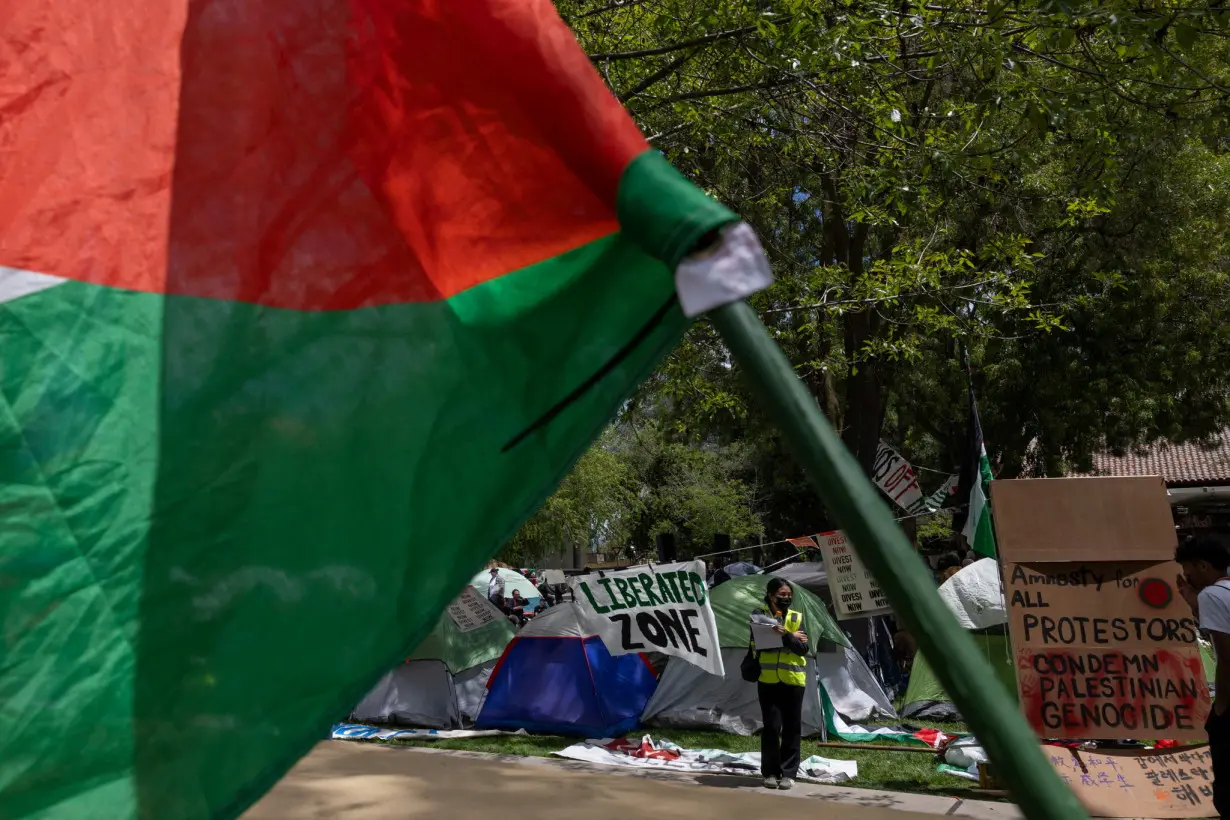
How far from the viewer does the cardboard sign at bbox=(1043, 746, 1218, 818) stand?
724cm

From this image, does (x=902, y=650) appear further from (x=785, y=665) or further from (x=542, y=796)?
(x=542, y=796)

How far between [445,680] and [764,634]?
5090 millimetres

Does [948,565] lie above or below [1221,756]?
above

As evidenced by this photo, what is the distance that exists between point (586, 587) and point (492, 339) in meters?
9.17

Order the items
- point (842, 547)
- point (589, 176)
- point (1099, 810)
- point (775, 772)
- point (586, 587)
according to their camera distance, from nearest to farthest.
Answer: point (589, 176) → point (1099, 810) → point (775, 772) → point (586, 587) → point (842, 547)

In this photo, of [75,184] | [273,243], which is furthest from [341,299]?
[75,184]

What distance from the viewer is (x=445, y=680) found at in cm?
1293

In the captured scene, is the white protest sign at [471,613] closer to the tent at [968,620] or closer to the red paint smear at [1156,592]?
the tent at [968,620]

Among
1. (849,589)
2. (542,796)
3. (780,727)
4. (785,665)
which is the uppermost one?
(849,589)

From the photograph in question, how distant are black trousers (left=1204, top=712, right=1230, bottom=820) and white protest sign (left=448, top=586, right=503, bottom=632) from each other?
8.48 metres

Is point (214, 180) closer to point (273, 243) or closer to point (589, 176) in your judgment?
point (273, 243)

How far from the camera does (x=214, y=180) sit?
1.94 m

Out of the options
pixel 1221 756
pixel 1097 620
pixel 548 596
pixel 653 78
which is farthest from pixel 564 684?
pixel 548 596

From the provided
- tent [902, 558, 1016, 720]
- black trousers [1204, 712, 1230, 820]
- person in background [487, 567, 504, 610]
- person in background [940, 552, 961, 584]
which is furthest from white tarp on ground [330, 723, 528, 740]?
person in background [487, 567, 504, 610]
